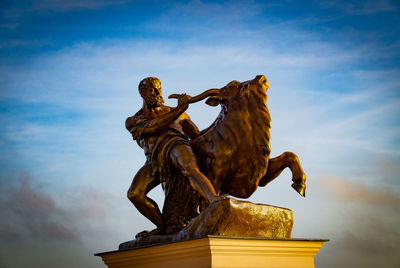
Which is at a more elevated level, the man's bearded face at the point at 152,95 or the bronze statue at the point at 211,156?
the man's bearded face at the point at 152,95

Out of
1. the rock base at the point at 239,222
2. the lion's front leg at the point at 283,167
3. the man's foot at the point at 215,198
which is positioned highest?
the lion's front leg at the point at 283,167

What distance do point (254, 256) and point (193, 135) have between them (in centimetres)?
159

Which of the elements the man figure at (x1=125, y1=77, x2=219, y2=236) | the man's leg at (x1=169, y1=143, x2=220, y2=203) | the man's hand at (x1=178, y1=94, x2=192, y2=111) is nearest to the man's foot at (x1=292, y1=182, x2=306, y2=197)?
the man's leg at (x1=169, y1=143, x2=220, y2=203)

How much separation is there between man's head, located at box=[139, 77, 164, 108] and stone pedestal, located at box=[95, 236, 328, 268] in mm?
1369

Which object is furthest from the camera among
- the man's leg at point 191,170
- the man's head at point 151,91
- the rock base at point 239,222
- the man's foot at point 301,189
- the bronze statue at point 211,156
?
the man's head at point 151,91

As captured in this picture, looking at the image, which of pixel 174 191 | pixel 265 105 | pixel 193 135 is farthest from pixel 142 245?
pixel 265 105

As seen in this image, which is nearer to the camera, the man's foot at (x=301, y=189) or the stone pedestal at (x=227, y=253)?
the stone pedestal at (x=227, y=253)

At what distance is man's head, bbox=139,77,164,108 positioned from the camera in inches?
184

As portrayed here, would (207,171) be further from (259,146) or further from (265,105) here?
(265,105)

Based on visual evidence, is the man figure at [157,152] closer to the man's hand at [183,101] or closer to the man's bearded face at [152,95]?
the man's hand at [183,101]

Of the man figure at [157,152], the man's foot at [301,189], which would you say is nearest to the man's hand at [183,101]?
the man figure at [157,152]

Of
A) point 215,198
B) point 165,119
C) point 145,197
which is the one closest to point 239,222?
point 215,198

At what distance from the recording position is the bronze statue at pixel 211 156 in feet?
14.0

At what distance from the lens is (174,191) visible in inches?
177
